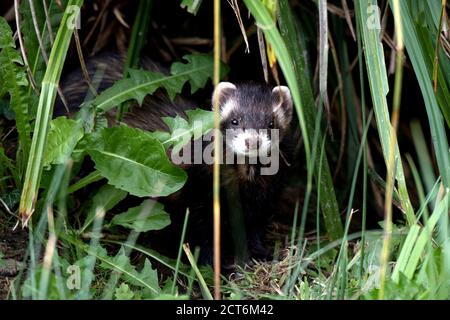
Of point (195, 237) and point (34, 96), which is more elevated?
point (34, 96)

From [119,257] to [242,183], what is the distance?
1245 millimetres

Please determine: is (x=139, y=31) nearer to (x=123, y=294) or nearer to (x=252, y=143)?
(x=252, y=143)

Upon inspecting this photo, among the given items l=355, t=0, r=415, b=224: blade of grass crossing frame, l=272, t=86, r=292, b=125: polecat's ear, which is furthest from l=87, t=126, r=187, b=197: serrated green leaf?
l=355, t=0, r=415, b=224: blade of grass crossing frame

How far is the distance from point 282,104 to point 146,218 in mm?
1209

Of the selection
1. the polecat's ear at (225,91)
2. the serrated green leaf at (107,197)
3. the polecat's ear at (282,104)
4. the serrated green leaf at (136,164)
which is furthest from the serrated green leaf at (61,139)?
the polecat's ear at (282,104)

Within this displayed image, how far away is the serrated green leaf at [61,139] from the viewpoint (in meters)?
4.56

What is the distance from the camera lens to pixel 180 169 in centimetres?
470

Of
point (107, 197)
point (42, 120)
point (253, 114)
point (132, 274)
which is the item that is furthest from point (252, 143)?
point (42, 120)

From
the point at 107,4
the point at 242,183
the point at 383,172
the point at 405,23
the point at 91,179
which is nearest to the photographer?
the point at 405,23

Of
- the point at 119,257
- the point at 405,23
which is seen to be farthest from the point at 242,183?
the point at 405,23

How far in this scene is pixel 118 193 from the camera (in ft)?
16.5

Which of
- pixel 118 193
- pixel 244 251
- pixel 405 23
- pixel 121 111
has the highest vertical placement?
pixel 405 23

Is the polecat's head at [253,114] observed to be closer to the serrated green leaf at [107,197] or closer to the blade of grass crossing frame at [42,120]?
the serrated green leaf at [107,197]

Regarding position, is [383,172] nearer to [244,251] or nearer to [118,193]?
[244,251]
